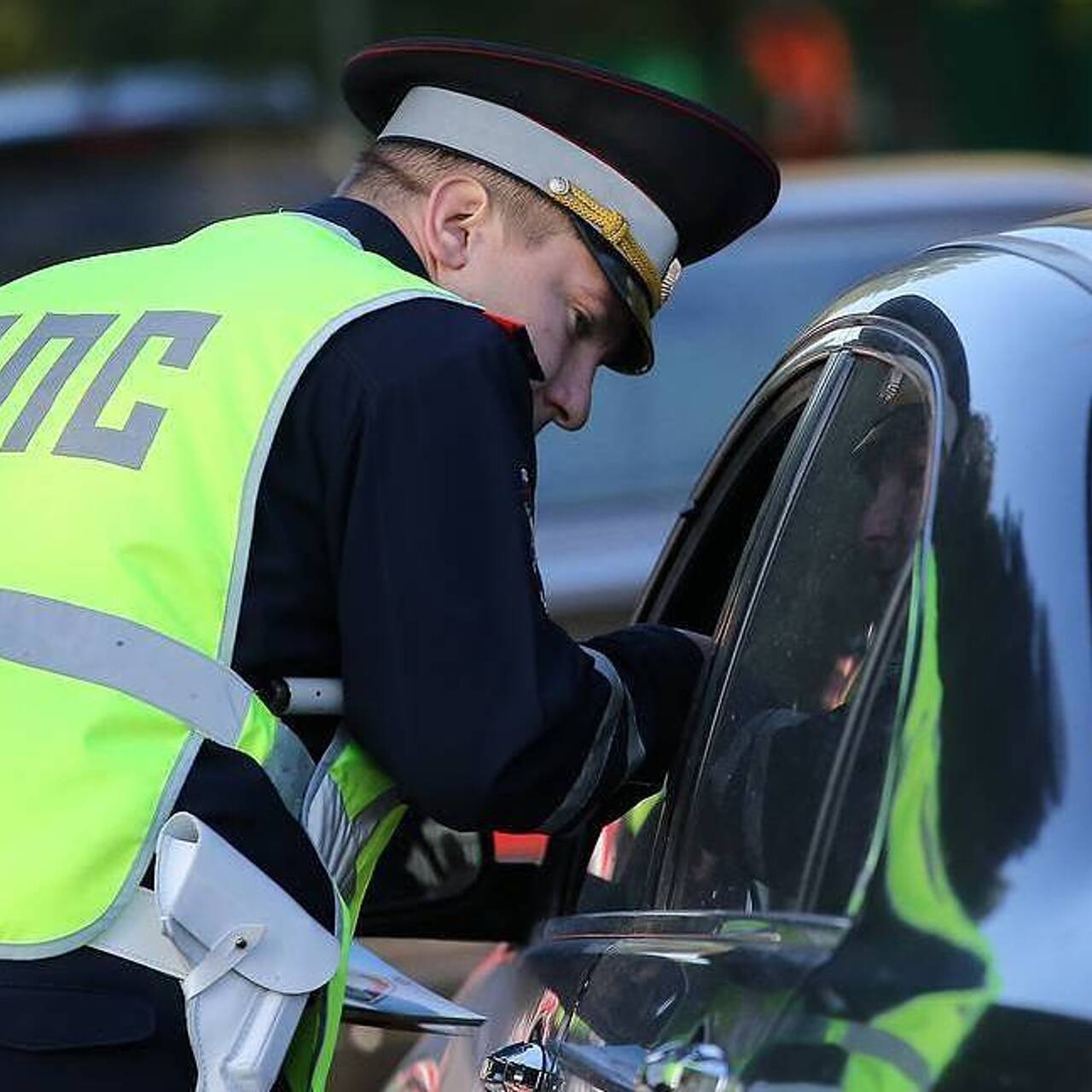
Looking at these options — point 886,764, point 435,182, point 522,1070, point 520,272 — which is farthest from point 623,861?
point 886,764

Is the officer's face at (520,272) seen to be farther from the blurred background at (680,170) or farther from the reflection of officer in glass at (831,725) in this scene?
the blurred background at (680,170)

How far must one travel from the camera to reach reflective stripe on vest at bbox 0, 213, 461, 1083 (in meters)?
2.22

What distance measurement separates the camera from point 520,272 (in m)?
2.58

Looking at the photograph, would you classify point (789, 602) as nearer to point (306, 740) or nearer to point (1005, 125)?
point (306, 740)

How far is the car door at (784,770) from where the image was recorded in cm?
186

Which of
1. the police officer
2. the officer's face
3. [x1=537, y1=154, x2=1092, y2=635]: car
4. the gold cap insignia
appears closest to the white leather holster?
the police officer

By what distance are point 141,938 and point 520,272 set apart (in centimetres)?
75

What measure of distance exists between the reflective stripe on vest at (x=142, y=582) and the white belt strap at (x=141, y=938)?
0.02 m

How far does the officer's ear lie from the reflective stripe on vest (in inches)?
6.4

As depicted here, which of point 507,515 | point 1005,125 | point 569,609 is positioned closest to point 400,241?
point 507,515

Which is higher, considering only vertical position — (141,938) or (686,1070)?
(686,1070)

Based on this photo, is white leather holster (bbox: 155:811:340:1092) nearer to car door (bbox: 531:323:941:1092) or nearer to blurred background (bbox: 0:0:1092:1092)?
car door (bbox: 531:323:941:1092)

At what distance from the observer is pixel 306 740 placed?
2377 mm

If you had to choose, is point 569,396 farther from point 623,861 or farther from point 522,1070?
point 522,1070
